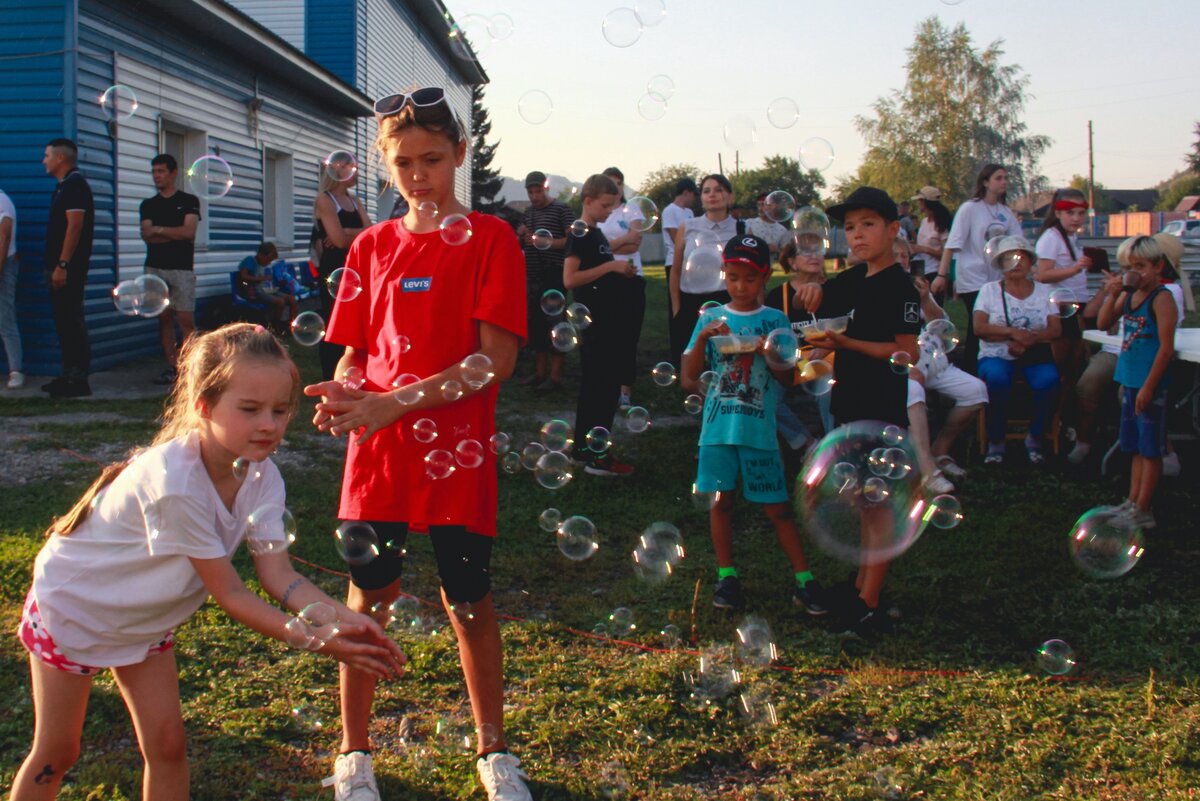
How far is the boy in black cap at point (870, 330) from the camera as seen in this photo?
3.81 metres

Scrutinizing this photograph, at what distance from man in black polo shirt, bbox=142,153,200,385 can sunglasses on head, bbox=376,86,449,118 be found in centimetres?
631

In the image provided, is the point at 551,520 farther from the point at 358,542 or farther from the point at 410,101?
the point at 410,101

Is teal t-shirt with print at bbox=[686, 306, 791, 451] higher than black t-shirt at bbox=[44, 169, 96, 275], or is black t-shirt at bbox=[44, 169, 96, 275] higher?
black t-shirt at bbox=[44, 169, 96, 275]

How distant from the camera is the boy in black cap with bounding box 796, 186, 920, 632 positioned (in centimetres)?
381

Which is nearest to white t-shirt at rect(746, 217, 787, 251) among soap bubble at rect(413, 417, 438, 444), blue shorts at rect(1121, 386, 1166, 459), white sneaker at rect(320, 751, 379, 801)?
blue shorts at rect(1121, 386, 1166, 459)

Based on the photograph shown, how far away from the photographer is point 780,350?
4.00 metres

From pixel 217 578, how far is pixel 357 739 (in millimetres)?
799

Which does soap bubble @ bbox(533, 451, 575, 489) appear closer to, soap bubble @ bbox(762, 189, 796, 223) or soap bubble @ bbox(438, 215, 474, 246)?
soap bubble @ bbox(762, 189, 796, 223)

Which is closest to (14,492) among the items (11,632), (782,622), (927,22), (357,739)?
(11,632)

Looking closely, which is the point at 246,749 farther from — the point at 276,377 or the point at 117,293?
the point at 117,293

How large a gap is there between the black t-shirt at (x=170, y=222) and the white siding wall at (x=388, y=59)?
26.6ft

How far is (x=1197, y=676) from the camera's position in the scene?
3.43 m

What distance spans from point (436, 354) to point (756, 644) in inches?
63.7

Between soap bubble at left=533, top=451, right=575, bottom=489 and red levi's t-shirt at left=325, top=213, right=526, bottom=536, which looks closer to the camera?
red levi's t-shirt at left=325, top=213, right=526, bottom=536
